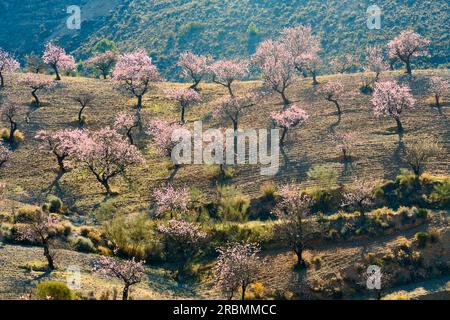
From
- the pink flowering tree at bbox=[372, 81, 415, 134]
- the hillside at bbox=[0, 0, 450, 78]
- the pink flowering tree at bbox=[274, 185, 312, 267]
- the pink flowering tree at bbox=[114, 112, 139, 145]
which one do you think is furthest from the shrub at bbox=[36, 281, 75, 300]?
the hillside at bbox=[0, 0, 450, 78]

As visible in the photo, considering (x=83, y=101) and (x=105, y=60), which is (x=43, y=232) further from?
(x=105, y=60)

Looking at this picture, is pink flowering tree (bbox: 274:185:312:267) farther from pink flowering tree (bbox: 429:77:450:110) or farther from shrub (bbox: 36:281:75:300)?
pink flowering tree (bbox: 429:77:450:110)

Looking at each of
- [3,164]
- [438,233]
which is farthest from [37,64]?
[438,233]

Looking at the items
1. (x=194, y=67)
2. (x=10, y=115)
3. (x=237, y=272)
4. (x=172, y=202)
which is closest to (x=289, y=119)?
(x=172, y=202)

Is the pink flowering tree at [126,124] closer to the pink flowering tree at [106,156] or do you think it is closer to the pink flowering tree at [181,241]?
the pink flowering tree at [106,156]

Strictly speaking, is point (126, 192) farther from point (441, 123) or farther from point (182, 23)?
point (182, 23)
